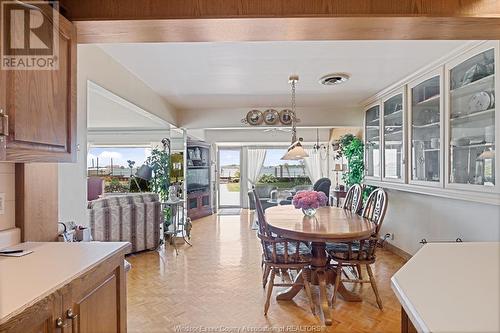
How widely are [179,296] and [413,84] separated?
145 inches

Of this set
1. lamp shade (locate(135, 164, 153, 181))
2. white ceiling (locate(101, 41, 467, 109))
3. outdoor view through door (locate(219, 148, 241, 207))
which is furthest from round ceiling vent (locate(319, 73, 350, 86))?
outdoor view through door (locate(219, 148, 241, 207))

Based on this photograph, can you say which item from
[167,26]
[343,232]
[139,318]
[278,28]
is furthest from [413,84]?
[139,318]

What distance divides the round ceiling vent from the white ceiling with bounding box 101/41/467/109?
0.09 m

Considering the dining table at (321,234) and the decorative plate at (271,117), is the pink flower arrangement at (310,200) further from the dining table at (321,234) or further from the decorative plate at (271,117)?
the decorative plate at (271,117)

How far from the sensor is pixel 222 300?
10.1ft

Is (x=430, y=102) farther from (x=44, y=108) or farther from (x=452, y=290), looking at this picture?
(x=44, y=108)

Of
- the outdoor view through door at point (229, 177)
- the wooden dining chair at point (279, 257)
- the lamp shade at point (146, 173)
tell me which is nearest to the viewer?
the wooden dining chair at point (279, 257)

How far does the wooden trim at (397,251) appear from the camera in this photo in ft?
14.2

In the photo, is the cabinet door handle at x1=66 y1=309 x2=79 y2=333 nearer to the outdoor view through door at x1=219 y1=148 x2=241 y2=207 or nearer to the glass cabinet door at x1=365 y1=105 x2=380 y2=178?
the glass cabinet door at x1=365 y1=105 x2=380 y2=178

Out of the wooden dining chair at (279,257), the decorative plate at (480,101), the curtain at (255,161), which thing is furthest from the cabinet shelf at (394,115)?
the curtain at (255,161)

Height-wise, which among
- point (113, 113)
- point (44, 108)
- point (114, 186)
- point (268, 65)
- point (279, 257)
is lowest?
point (279, 257)

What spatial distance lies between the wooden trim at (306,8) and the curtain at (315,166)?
839 cm

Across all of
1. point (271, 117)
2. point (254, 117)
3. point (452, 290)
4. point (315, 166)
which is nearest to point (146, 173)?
point (254, 117)

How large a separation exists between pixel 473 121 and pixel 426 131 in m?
0.82
